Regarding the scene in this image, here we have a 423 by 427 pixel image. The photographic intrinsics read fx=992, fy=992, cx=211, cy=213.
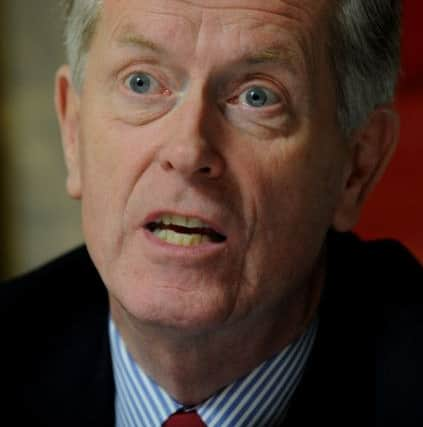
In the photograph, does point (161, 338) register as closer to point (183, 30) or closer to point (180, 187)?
point (180, 187)

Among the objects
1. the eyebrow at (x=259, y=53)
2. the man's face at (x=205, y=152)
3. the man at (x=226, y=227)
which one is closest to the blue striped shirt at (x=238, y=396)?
the man at (x=226, y=227)

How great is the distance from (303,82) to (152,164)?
28 cm

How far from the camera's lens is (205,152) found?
58.1 inches

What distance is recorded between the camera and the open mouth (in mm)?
1523

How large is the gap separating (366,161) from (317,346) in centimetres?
35

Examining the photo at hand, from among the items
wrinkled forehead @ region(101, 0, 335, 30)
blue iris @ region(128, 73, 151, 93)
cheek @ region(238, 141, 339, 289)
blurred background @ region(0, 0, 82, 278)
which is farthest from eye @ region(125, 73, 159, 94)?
blurred background @ region(0, 0, 82, 278)

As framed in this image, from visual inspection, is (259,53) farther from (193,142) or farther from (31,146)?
(31,146)

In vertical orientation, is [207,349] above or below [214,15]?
below

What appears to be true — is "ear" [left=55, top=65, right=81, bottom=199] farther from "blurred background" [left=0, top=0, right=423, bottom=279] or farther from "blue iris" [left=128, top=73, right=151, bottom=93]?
"blurred background" [left=0, top=0, right=423, bottom=279]

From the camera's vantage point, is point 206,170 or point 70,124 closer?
point 206,170

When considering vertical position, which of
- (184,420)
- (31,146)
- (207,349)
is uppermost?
(207,349)

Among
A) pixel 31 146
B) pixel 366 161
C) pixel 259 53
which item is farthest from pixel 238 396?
pixel 31 146

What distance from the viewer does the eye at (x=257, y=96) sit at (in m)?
1.58

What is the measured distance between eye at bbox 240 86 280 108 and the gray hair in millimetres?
137
